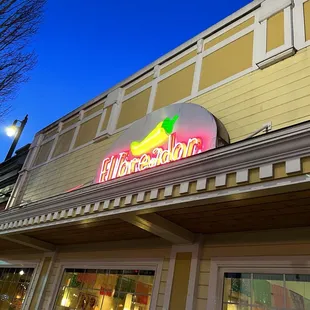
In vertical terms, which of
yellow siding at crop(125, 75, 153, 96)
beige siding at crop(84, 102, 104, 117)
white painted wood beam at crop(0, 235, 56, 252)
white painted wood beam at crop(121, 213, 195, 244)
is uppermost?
yellow siding at crop(125, 75, 153, 96)

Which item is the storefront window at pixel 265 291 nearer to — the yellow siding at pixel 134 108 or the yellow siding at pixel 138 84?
the yellow siding at pixel 134 108

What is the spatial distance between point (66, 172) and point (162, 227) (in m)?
4.81

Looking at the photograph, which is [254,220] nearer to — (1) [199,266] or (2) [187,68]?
(1) [199,266]

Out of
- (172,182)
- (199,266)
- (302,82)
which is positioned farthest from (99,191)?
(302,82)

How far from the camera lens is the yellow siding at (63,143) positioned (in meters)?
8.88

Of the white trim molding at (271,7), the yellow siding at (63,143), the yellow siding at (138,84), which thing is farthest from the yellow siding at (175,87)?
the yellow siding at (63,143)

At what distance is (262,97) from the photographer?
15.3 ft

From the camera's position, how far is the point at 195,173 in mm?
3307

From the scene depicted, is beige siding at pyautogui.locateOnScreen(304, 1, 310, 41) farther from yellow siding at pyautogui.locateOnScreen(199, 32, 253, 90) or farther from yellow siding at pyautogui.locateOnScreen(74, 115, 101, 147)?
yellow siding at pyautogui.locateOnScreen(74, 115, 101, 147)

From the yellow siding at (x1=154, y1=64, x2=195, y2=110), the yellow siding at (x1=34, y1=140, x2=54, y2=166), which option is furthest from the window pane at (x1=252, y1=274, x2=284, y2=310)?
the yellow siding at (x1=34, y1=140, x2=54, y2=166)

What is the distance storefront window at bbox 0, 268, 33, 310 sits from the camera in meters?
7.32

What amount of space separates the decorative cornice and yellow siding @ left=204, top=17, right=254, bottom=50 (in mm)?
3609

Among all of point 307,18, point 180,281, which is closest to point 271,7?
point 307,18

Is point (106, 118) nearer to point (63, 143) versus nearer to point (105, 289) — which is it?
point (63, 143)
